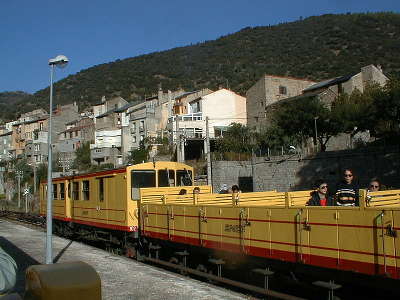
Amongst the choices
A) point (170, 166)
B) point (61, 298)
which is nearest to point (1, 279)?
point (61, 298)

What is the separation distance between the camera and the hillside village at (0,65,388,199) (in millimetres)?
47938

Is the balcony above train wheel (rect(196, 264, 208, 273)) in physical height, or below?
above

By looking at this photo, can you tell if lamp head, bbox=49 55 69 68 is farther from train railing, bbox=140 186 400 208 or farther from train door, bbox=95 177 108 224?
train door, bbox=95 177 108 224

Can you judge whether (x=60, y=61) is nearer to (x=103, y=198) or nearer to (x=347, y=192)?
(x=103, y=198)

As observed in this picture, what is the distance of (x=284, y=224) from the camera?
7559 mm

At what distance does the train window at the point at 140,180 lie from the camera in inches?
546

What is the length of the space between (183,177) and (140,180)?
176cm

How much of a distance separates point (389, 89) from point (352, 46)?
78866 mm

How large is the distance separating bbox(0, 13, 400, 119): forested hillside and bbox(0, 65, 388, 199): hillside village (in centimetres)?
2503

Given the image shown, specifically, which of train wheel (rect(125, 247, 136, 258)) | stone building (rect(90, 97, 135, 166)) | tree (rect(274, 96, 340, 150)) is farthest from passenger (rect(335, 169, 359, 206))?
stone building (rect(90, 97, 135, 166))

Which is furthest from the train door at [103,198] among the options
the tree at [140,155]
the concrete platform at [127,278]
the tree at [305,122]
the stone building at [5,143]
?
the stone building at [5,143]

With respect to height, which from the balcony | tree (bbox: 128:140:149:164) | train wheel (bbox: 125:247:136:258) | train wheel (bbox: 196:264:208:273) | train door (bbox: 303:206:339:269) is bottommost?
train wheel (bbox: 125:247:136:258)

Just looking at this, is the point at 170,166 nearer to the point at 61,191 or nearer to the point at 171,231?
the point at 171,231

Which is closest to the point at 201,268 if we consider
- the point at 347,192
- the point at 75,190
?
the point at 347,192
